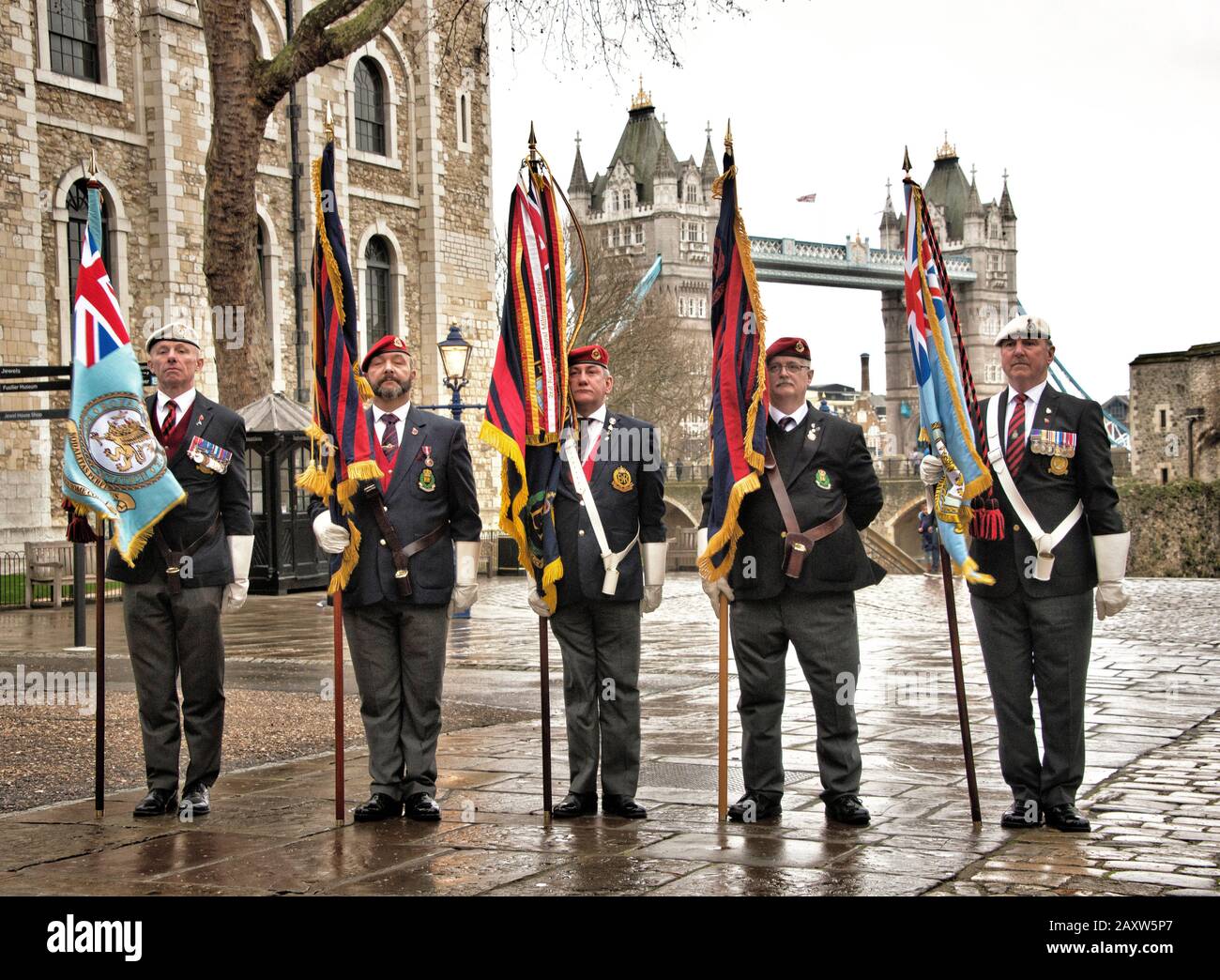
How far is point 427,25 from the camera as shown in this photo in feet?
112

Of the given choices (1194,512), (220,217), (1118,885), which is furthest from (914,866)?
(1194,512)

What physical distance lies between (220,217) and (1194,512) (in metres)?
35.4

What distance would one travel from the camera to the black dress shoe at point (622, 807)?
6.39m

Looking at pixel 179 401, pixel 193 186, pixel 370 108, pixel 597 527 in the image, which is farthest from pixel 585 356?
pixel 370 108

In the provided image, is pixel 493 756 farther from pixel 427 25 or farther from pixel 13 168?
pixel 427 25

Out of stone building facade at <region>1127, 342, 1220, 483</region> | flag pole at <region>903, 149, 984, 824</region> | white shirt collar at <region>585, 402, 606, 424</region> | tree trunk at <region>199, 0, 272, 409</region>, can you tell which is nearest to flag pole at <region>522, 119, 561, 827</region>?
white shirt collar at <region>585, 402, 606, 424</region>

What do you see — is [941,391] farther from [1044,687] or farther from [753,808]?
[753,808]

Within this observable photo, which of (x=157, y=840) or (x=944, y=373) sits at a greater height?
(x=944, y=373)

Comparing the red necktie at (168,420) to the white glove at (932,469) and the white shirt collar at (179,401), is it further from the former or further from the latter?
the white glove at (932,469)

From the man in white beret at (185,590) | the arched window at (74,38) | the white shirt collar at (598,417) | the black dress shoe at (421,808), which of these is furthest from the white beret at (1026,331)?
the arched window at (74,38)

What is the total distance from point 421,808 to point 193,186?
2336 cm

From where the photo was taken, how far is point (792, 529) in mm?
6449

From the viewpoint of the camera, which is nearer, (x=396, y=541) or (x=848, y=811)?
(x=848, y=811)
